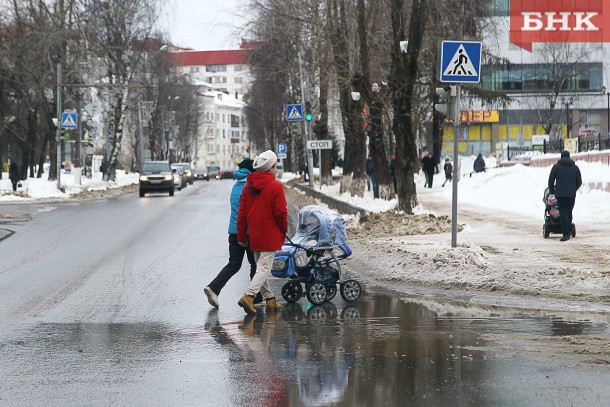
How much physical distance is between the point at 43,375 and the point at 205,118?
7349 inches

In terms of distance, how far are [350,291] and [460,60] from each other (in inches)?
207

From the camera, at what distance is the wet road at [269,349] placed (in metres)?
7.20

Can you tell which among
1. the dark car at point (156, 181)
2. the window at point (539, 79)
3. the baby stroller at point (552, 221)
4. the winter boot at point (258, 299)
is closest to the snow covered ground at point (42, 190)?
the dark car at point (156, 181)

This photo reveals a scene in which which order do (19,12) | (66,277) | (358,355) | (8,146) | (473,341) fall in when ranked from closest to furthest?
(358,355) → (473,341) → (66,277) → (19,12) → (8,146)

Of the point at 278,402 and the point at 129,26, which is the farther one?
the point at 129,26

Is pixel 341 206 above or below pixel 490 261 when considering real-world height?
below

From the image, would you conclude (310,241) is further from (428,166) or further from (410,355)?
(428,166)

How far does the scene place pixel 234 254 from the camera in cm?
1228

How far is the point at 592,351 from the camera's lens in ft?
28.7

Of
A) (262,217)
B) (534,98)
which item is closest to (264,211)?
(262,217)

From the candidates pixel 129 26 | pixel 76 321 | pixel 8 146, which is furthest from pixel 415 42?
pixel 8 146

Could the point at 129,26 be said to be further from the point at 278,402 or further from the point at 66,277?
the point at 278,402

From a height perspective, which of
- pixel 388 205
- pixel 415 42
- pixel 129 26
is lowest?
pixel 388 205

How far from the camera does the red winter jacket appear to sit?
1146cm
